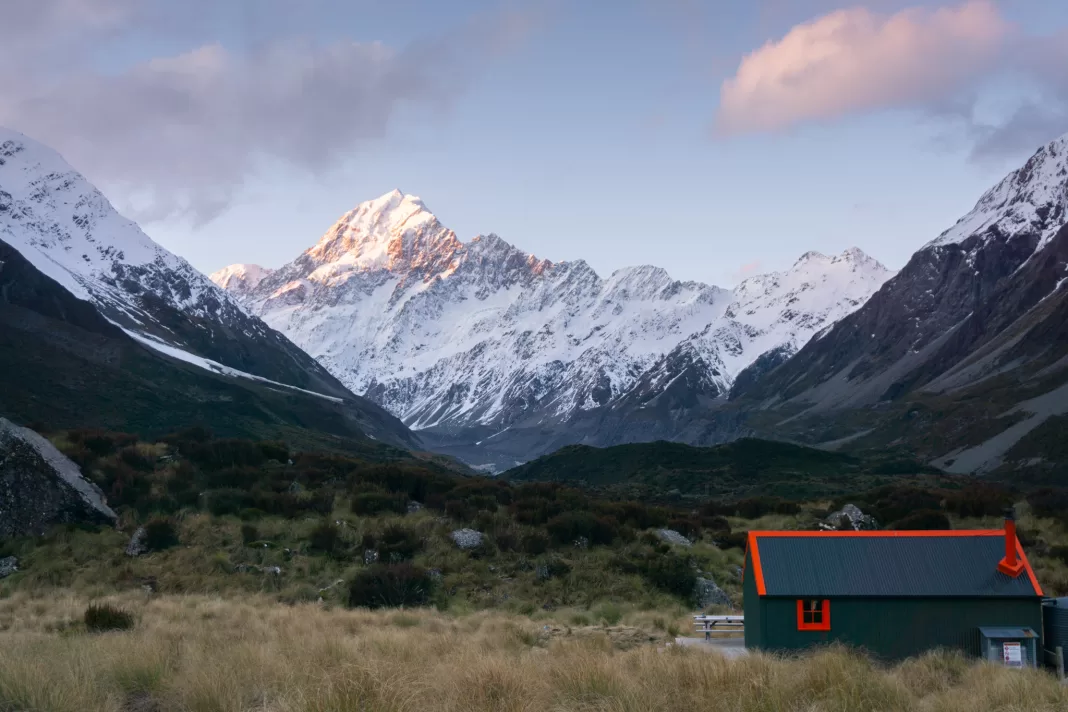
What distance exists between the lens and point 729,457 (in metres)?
109

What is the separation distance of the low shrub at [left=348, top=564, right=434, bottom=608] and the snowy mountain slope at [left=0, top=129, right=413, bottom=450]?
128 meters

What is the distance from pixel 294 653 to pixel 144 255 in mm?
191300

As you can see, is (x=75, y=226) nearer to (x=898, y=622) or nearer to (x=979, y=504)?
(x=979, y=504)

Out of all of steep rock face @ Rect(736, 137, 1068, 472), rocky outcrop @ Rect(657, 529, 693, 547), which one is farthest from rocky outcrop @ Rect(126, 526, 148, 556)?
steep rock face @ Rect(736, 137, 1068, 472)

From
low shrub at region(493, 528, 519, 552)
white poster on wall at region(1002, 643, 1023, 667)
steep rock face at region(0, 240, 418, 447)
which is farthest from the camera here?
steep rock face at region(0, 240, 418, 447)

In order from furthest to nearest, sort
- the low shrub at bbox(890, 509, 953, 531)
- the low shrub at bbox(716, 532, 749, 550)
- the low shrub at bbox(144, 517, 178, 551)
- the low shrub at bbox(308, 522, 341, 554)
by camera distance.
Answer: the low shrub at bbox(890, 509, 953, 531)
the low shrub at bbox(716, 532, 749, 550)
the low shrub at bbox(308, 522, 341, 554)
the low shrub at bbox(144, 517, 178, 551)

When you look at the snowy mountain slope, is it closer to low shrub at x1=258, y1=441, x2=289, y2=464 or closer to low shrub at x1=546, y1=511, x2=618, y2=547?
low shrub at x1=258, y1=441, x2=289, y2=464

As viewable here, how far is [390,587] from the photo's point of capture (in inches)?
869

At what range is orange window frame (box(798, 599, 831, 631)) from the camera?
1557 centimetres

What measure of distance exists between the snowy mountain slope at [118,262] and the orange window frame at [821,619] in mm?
137581

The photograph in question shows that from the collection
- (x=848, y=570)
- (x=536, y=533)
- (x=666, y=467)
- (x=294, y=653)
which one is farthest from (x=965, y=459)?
(x=294, y=653)

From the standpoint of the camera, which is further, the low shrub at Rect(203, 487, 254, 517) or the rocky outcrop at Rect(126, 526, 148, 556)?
the low shrub at Rect(203, 487, 254, 517)

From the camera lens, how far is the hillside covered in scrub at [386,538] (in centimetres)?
2291

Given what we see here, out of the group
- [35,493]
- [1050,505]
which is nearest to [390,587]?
[35,493]
